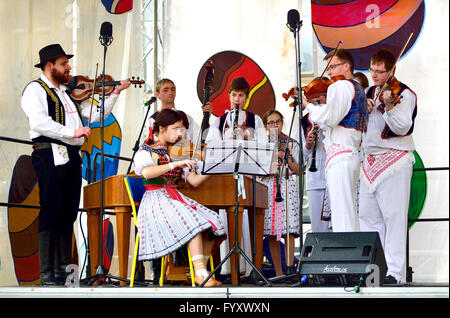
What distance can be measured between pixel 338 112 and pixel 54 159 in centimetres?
196

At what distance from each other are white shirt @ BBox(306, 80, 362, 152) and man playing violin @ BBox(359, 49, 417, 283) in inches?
18.2

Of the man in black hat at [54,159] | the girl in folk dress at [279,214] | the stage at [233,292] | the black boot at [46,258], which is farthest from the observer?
the girl in folk dress at [279,214]

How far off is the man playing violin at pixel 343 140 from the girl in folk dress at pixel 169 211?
0.79m

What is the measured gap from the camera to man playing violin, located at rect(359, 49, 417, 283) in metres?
Answer: 4.55

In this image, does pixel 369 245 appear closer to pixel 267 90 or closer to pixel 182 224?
pixel 182 224

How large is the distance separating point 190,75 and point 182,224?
322 centimetres

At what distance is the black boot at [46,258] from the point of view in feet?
14.1

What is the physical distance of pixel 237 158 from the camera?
4.10 meters

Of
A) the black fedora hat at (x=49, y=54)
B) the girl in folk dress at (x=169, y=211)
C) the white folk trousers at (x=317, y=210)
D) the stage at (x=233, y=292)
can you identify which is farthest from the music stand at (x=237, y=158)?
the white folk trousers at (x=317, y=210)

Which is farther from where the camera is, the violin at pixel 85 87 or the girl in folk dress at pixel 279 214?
the girl in folk dress at pixel 279 214

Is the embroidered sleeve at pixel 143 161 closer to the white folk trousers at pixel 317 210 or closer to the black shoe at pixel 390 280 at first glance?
the black shoe at pixel 390 280

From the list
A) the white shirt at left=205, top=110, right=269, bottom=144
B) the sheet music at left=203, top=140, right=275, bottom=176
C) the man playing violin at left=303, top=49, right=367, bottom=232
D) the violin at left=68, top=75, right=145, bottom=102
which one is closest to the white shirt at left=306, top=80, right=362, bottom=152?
the man playing violin at left=303, top=49, right=367, bottom=232

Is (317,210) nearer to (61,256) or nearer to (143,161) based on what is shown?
(143,161)

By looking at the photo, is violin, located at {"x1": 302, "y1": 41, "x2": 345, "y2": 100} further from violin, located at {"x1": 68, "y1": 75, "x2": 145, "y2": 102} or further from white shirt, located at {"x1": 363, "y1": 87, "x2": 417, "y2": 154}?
violin, located at {"x1": 68, "y1": 75, "x2": 145, "y2": 102}
